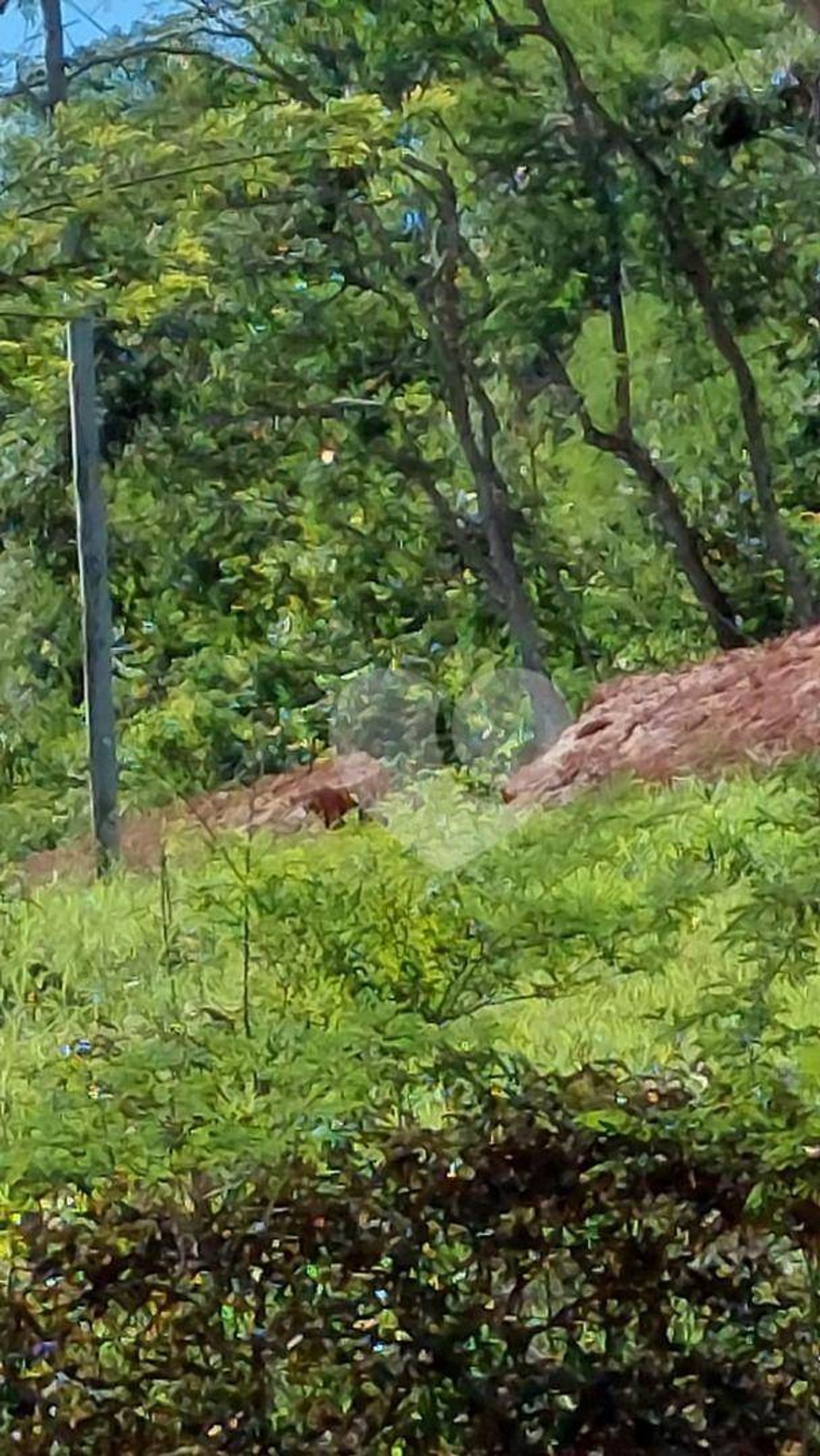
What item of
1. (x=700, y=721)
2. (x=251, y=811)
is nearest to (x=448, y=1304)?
(x=251, y=811)

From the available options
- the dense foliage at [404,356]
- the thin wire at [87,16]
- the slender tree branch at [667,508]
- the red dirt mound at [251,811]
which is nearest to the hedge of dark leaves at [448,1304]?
the red dirt mound at [251,811]

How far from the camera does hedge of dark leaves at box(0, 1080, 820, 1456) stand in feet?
4.50

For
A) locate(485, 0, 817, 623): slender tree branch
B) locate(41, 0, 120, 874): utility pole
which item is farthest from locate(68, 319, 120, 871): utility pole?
locate(485, 0, 817, 623): slender tree branch

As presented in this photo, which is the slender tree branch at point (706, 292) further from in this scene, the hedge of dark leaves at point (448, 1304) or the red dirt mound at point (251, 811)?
the hedge of dark leaves at point (448, 1304)

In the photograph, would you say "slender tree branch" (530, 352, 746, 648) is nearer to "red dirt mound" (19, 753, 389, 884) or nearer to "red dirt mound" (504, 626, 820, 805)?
"red dirt mound" (504, 626, 820, 805)

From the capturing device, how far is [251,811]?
5.79 ft

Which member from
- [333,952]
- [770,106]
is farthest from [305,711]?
[770,106]

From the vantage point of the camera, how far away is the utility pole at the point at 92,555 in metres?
1.72

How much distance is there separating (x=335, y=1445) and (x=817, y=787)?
801mm

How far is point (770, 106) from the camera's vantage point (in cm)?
197

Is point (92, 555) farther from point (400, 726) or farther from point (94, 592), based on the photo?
point (400, 726)

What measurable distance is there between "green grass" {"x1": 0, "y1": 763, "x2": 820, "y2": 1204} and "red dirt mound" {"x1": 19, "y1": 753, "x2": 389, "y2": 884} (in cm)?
2

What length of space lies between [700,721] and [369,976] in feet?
1.55

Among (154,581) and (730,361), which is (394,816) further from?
(730,361)
